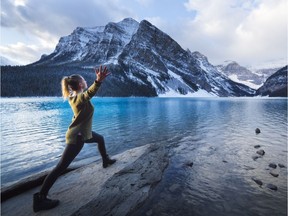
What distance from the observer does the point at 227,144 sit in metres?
20.5

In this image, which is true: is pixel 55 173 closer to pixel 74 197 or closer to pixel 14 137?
pixel 74 197

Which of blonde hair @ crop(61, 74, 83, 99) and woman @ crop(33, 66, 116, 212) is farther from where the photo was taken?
blonde hair @ crop(61, 74, 83, 99)

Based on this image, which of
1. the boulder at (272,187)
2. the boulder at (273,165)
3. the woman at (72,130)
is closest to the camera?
the woman at (72,130)

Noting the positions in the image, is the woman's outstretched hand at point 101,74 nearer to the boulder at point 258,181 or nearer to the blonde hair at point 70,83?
the blonde hair at point 70,83

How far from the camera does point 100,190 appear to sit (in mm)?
7910

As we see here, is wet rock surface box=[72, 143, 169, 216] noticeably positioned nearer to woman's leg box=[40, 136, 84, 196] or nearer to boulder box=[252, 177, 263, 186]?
woman's leg box=[40, 136, 84, 196]

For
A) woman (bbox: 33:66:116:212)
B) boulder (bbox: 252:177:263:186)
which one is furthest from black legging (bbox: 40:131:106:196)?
boulder (bbox: 252:177:263:186)

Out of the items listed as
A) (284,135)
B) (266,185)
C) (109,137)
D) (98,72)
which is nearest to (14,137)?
(109,137)

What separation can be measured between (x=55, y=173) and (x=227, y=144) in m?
17.7

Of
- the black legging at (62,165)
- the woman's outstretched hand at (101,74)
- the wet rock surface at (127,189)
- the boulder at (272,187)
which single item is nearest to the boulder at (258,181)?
the boulder at (272,187)

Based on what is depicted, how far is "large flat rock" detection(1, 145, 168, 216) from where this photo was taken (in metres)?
6.90

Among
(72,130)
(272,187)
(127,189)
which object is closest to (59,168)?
(72,130)

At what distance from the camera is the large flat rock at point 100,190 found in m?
6.90

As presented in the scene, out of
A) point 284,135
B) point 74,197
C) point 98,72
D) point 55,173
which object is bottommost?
point 284,135
